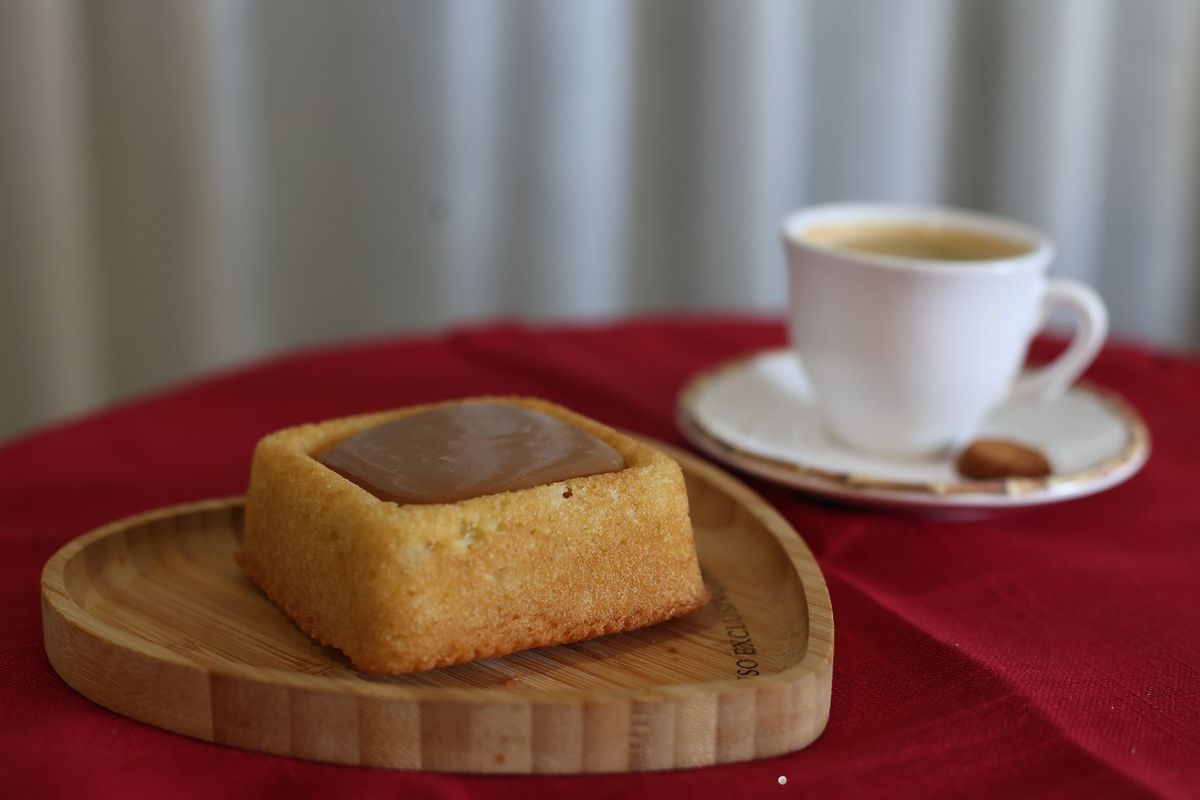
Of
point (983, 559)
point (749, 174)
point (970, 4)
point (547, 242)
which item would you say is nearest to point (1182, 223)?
point (970, 4)

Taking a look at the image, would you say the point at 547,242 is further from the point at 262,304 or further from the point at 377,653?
the point at 377,653

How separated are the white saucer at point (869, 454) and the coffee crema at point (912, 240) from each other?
5.5 inches

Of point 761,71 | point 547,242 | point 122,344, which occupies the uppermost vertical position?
point 761,71

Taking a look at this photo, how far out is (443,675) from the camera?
638 mm

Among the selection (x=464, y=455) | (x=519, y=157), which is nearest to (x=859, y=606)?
(x=464, y=455)

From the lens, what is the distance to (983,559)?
2.76 ft

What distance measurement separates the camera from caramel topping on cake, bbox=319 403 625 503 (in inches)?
26.0

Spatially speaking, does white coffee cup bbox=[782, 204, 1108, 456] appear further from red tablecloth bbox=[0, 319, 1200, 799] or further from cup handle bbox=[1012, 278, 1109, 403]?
red tablecloth bbox=[0, 319, 1200, 799]

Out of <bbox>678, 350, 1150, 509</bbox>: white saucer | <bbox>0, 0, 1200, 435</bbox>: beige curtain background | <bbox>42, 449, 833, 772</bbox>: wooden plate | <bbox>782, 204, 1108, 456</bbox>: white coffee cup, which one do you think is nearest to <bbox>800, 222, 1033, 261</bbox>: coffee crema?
<bbox>782, 204, 1108, 456</bbox>: white coffee cup

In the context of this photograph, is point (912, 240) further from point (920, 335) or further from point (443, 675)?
point (443, 675)

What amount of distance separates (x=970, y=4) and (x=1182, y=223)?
525 millimetres

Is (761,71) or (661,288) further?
(661,288)

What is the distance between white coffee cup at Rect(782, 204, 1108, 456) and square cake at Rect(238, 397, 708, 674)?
31cm

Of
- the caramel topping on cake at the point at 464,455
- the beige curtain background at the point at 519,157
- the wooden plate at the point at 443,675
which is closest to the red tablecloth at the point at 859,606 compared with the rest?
the wooden plate at the point at 443,675
